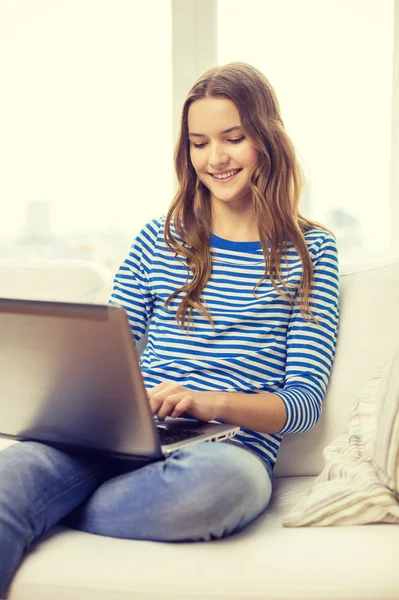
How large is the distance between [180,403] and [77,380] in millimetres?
252

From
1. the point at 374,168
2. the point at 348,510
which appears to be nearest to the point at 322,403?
the point at 348,510

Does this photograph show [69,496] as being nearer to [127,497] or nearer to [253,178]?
[127,497]

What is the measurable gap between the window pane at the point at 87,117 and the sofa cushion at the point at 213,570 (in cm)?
Result: 145

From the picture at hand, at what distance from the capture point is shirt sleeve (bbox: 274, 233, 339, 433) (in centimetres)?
146

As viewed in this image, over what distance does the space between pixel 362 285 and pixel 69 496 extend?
741 mm

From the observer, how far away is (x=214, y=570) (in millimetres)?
1073

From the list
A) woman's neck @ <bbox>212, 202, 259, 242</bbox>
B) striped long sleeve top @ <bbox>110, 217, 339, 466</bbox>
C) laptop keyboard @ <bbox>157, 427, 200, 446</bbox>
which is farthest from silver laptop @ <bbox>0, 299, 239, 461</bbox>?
woman's neck @ <bbox>212, 202, 259, 242</bbox>

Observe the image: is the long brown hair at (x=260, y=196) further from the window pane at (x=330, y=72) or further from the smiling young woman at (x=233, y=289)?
the window pane at (x=330, y=72)

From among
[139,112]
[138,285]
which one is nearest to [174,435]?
[138,285]

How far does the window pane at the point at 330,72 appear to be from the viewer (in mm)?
2283

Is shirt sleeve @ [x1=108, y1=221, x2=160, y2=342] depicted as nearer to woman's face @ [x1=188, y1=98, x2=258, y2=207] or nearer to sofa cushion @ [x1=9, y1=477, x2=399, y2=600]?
woman's face @ [x1=188, y1=98, x2=258, y2=207]

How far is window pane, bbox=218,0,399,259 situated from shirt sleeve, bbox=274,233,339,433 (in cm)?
80

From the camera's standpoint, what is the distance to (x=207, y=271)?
161cm

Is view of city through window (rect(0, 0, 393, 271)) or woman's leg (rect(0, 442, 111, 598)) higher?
view of city through window (rect(0, 0, 393, 271))
